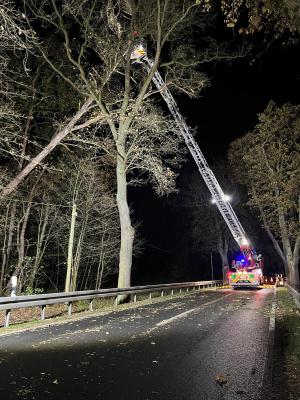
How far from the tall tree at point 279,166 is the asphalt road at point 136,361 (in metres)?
Answer: 21.1

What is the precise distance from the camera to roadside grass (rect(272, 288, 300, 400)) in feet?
16.1

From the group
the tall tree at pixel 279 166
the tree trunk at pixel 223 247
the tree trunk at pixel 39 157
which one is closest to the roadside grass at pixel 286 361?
the tree trunk at pixel 39 157

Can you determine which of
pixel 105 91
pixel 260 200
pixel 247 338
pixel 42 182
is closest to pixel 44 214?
pixel 42 182

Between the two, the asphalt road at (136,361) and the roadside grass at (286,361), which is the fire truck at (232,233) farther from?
the asphalt road at (136,361)

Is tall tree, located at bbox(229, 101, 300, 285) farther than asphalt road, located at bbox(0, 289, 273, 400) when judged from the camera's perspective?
Yes

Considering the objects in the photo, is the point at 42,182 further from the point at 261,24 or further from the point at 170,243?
the point at 170,243

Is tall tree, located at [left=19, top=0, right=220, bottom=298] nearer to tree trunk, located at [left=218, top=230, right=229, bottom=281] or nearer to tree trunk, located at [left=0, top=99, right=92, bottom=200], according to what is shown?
tree trunk, located at [left=0, top=99, right=92, bottom=200]

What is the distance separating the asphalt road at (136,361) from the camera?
4.90 metres

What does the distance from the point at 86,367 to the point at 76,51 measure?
660 inches

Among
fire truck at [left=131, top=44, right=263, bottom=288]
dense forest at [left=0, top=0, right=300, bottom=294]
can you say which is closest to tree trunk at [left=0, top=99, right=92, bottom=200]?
dense forest at [left=0, top=0, right=300, bottom=294]

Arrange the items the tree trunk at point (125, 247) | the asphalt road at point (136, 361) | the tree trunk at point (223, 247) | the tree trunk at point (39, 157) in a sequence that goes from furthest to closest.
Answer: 1. the tree trunk at point (223, 247)
2. the tree trunk at point (125, 247)
3. the tree trunk at point (39, 157)
4. the asphalt road at point (136, 361)

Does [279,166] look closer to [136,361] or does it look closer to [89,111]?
[89,111]

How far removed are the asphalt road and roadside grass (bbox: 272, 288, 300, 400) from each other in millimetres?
246

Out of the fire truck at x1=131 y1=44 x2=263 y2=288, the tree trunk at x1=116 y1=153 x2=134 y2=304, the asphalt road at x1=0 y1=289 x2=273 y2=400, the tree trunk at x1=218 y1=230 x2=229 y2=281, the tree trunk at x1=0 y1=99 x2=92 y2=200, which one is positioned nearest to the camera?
the asphalt road at x1=0 y1=289 x2=273 y2=400
